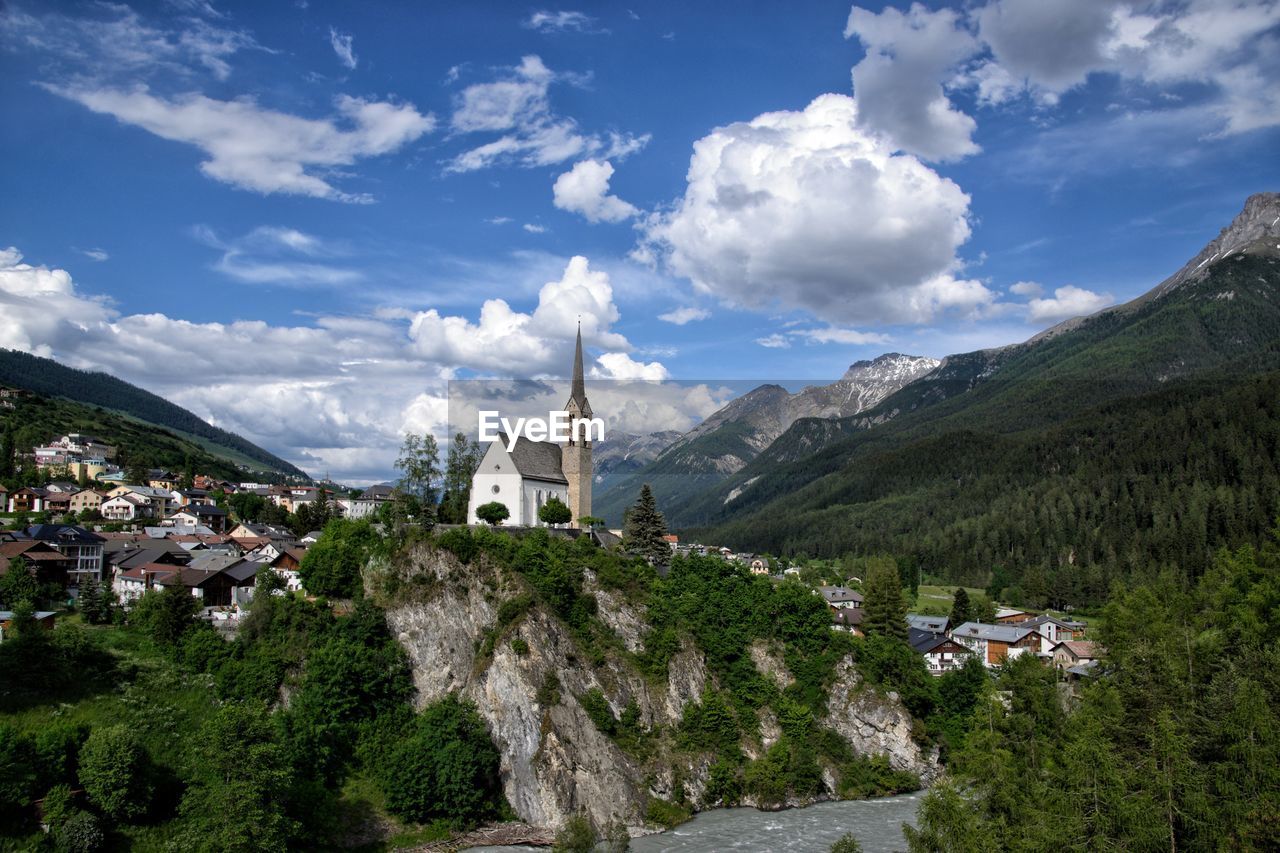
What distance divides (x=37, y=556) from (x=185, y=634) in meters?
16.1

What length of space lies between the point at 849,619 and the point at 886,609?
750 inches

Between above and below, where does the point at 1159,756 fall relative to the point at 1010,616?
above

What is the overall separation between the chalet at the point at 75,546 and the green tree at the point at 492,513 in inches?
1298

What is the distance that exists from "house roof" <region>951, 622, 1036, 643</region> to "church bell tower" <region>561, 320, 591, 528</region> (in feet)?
171

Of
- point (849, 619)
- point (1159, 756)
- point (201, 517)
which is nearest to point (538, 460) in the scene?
point (849, 619)

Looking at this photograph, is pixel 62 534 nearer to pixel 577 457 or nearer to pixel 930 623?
pixel 577 457

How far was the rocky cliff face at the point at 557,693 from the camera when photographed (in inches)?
2271

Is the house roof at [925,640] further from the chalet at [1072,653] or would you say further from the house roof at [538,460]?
the house roof at [538,460]

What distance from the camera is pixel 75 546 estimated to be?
7044 cm

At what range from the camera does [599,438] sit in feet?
294

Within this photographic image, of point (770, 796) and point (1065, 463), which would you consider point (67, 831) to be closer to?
point (770, 796)

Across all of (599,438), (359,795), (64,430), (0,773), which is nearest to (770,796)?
(359,795)

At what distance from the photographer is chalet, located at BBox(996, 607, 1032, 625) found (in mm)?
111188

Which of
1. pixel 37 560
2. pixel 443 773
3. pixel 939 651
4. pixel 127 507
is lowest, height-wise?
pixel 443 773
